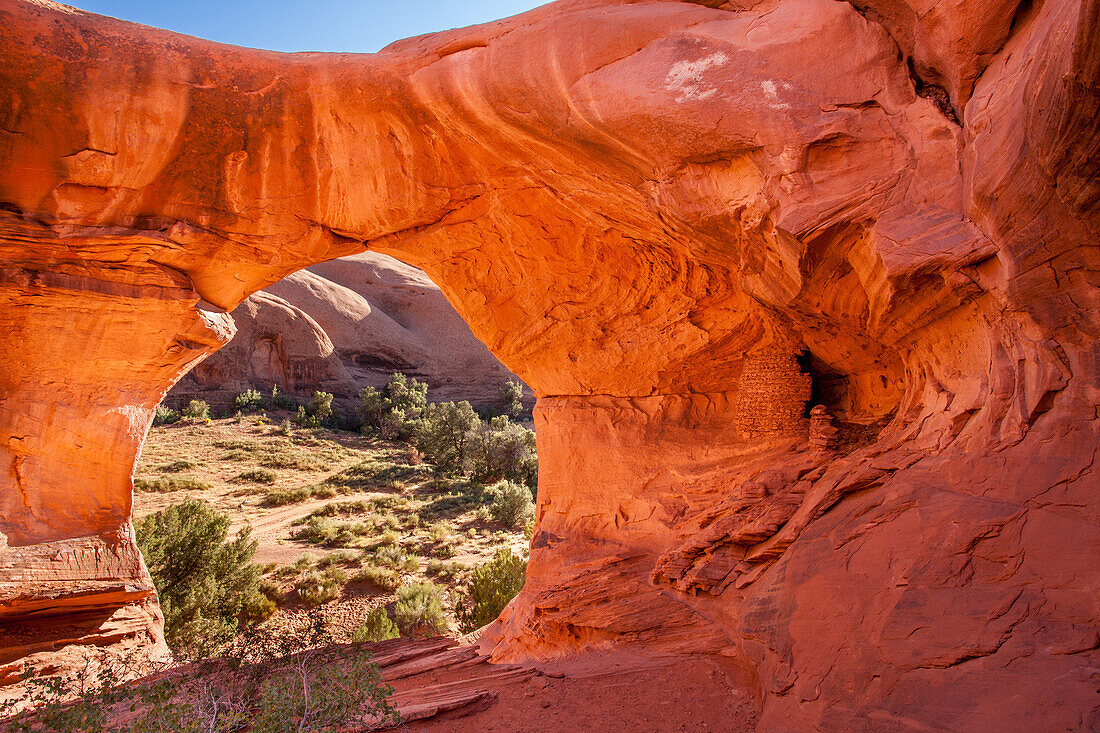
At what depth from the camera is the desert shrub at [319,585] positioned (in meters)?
12.2

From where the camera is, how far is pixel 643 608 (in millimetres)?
6402

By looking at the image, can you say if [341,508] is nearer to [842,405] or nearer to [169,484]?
[169,484]

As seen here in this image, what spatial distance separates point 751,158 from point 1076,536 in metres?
3.40

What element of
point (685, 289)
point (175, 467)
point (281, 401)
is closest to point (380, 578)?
point (685, 289)

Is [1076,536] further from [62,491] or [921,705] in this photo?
[62,491]

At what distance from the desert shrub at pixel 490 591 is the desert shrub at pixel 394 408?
1580 cm

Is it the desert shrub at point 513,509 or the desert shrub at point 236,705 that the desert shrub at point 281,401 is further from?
the desert shrub at point 236,705

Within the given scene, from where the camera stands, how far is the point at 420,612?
10.8 m

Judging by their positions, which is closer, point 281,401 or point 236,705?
point 236,705

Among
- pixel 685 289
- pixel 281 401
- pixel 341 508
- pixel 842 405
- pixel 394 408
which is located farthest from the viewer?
pixel 394 408

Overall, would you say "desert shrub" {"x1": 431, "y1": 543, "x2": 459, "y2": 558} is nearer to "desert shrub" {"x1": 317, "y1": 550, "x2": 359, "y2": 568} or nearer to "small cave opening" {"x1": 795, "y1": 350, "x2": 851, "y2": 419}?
"desert shrub" {"x1": 317, "y1": 550, "x2": 359, "y2": 568}

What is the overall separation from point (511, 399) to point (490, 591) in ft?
71.7

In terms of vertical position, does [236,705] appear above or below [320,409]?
below

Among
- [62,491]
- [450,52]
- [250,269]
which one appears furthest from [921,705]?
[62,491]
